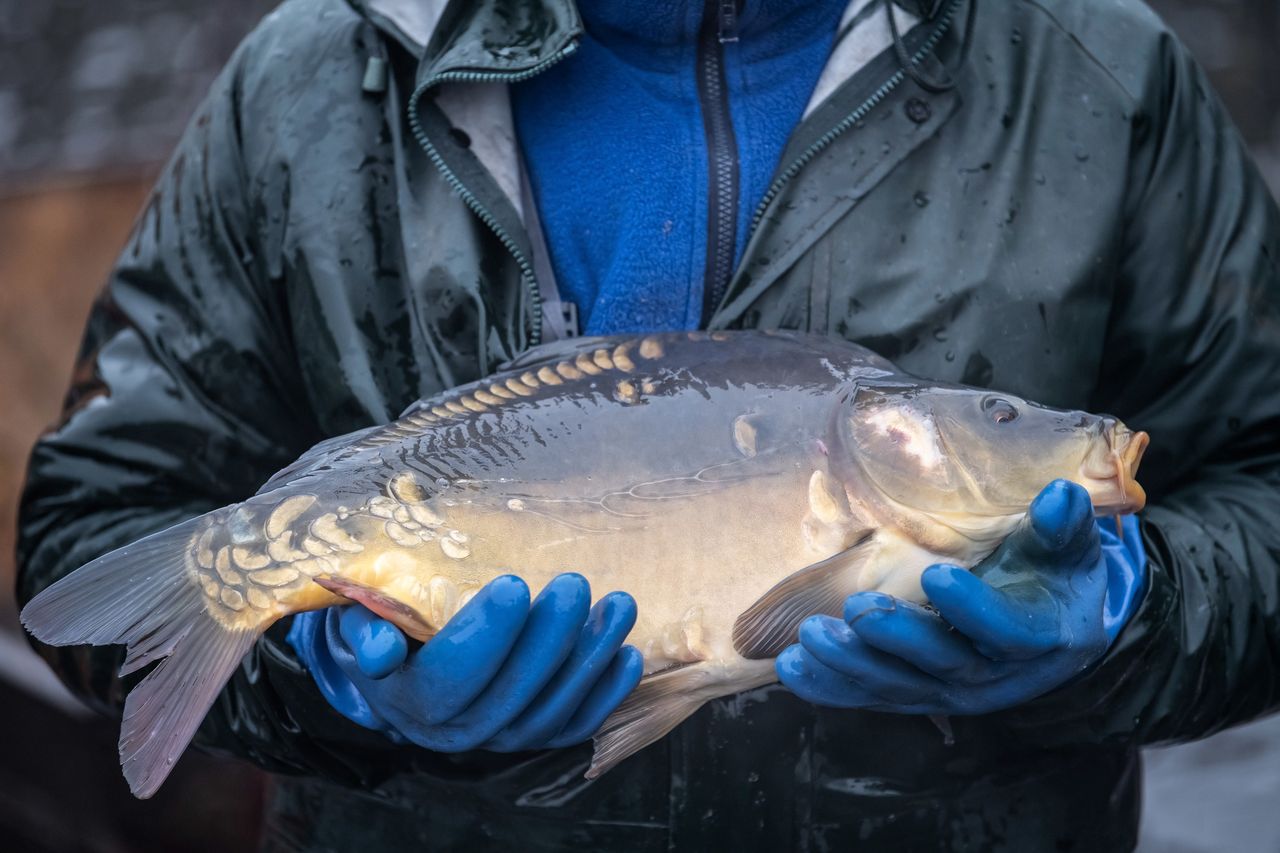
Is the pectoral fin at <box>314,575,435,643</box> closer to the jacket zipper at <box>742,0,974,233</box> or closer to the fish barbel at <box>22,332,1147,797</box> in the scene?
the fish barbel at <box>22,332,1147,797</box>

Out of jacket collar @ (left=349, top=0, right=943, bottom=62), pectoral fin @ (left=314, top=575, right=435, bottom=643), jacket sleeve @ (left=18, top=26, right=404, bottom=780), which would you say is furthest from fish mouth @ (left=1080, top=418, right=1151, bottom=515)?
jacket sleeve @ (left=18, top=26, right=404, bottom=780)

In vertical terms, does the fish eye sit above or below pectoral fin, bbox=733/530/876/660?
above

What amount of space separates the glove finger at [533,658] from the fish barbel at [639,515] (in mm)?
89

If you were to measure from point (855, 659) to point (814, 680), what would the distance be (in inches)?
2.5

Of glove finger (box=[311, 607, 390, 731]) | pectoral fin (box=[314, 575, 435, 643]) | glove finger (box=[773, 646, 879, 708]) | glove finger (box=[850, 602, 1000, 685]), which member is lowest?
glove finger (box=[311, 607, 390, 731])

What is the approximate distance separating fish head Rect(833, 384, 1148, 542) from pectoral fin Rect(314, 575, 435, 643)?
497 millimetres

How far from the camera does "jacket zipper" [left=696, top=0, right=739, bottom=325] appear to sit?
75.1 inches

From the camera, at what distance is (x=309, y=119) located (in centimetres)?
200

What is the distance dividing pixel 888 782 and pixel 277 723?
2.56 ft

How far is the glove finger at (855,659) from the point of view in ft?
5.10

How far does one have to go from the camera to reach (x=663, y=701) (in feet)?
5.38

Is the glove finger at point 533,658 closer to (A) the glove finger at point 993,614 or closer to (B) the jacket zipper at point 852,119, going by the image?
(A) the glove finger at point 993,614

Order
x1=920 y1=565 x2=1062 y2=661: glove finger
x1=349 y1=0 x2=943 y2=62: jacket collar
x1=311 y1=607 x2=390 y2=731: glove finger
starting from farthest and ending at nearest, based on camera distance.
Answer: x1=349 y1=0 x2=943 y2=62: jacket collar, x1=311 y1=607 x2=390 y2=731: glove finger, x1=920 y1=565 x2=1062 y2=661: glove finger

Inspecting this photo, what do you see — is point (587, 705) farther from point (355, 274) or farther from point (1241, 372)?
point (1241, 372)
